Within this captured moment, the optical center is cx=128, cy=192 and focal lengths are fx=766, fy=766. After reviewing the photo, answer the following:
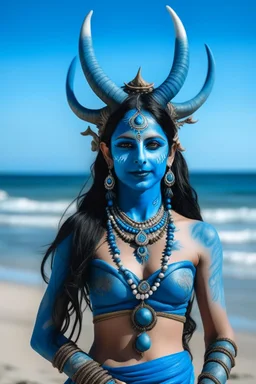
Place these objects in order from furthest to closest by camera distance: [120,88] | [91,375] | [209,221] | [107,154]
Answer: [209,221]
[107,154]
[120,88]
[91,375]

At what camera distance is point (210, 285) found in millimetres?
3525

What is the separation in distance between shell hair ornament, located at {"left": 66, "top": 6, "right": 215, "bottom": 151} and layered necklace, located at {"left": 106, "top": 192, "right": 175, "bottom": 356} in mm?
338

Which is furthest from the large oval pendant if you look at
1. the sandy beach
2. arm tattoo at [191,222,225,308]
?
the sandy beach

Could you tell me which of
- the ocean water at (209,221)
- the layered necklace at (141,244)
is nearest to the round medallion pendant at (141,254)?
the layered necklace at (141,244)

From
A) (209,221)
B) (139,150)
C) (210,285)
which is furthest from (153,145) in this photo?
(209,221)

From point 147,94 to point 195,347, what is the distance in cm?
463

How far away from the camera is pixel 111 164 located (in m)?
3.58

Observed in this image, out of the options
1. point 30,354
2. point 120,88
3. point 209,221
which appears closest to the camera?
point 120,88

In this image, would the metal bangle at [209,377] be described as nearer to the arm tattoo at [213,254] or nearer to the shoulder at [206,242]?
the arm tattoo at [213,254]

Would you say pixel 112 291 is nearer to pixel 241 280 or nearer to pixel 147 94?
pixel 147 94

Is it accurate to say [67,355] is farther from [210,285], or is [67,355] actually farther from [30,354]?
[30,354]

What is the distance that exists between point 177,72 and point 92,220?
0.78m

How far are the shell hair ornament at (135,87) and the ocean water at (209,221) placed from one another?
805 mm

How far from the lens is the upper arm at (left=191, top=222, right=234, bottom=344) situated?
3514 millimetres
